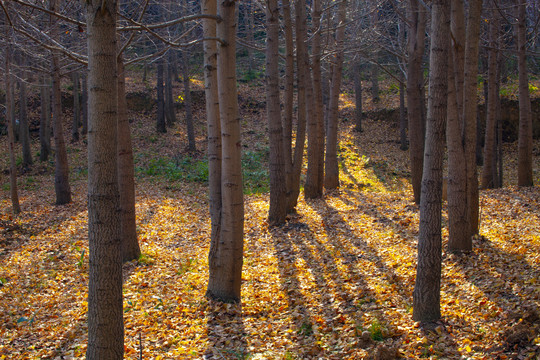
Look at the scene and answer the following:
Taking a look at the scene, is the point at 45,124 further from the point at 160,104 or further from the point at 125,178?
the point at 125,178

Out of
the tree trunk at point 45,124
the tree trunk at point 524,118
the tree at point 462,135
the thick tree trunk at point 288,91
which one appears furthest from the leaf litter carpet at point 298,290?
the tree trunk at point 45,124

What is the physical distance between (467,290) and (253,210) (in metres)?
7.92

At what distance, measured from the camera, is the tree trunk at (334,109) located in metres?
14.2

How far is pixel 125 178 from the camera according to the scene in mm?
8375

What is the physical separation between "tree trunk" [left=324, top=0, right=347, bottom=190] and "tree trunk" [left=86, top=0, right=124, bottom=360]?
11172mm

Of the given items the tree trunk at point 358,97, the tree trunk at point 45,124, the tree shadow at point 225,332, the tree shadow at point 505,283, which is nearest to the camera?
the tree shadow at point 505,283

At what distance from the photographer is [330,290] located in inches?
271

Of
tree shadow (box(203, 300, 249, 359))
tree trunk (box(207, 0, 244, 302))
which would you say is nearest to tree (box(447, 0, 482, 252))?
tree trunk (box(207, 0, 244, 302))

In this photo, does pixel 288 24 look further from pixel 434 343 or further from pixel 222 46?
pixel 434 343

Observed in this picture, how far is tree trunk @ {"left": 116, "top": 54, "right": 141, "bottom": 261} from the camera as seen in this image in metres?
8.13

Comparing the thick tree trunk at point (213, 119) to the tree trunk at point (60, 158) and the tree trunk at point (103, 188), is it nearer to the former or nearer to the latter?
the tree trunk at point (103, 188)

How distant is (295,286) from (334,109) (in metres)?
8.89

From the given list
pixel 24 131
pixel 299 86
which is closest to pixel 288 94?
pixel 299 86

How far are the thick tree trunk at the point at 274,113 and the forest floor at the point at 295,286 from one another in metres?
0.81
